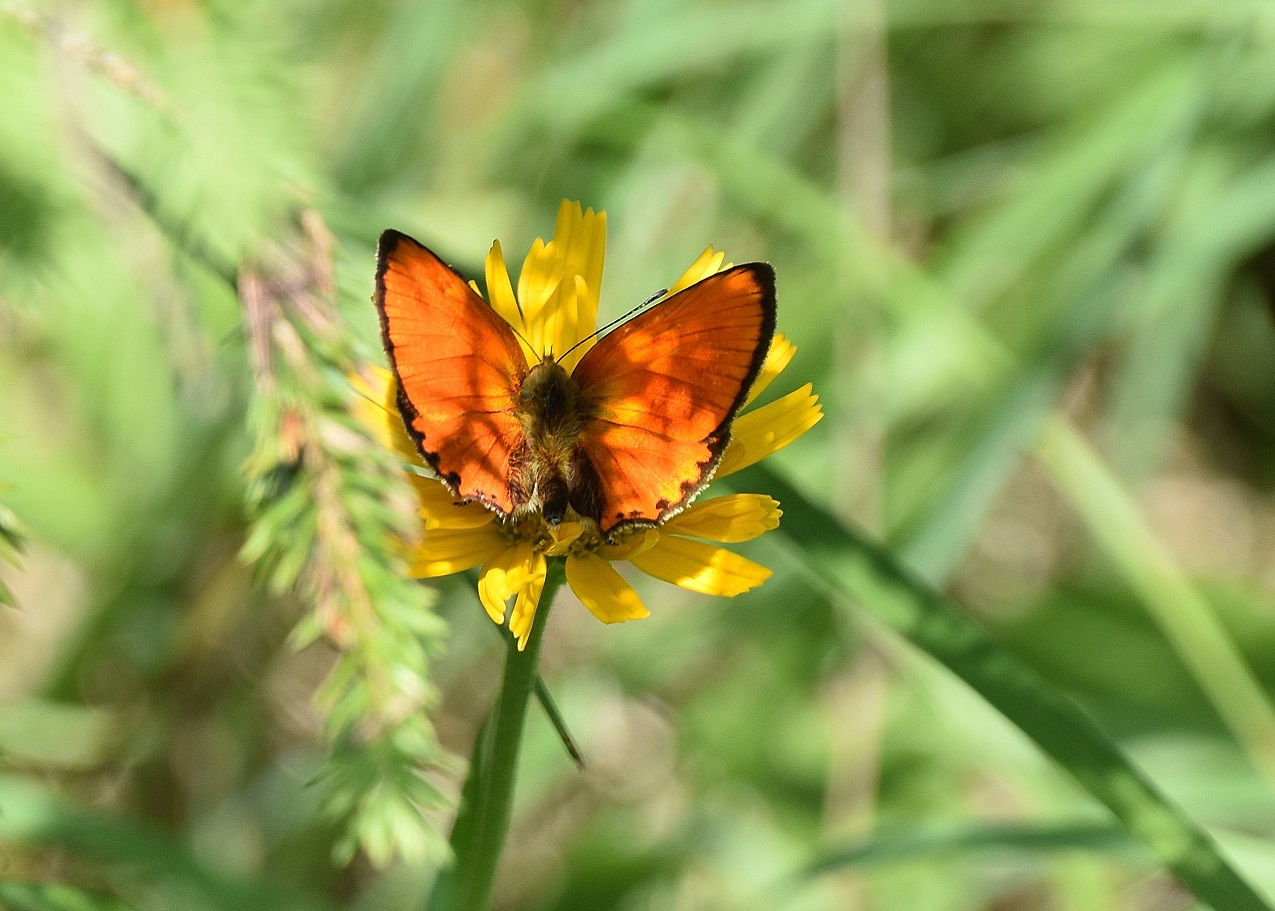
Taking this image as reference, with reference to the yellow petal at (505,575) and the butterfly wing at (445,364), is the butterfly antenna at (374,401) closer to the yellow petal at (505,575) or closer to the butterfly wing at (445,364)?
the butterfly wing at (445,364)

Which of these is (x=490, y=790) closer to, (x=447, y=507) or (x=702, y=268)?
(x=447, y=507)

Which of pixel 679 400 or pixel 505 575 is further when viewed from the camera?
pixel 679 400

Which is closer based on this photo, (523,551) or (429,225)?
(523,551)

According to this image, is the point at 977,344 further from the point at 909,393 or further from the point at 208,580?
the point at 208,580

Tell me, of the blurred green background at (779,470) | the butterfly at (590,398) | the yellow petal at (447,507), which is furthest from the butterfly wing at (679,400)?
the blurred green background at (779,470)

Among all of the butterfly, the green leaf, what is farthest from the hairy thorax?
the green leaf

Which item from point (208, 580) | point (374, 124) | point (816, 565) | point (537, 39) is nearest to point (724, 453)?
point (816, 565)

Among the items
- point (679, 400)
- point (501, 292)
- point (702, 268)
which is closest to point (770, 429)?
point (679, 400)
